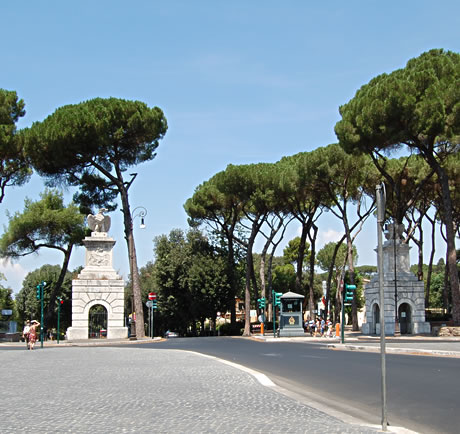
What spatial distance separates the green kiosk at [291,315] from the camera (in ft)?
142

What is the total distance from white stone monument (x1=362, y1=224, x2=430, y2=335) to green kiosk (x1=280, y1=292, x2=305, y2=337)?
4.84 m

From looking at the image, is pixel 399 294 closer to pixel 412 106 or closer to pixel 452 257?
pixel 452 257

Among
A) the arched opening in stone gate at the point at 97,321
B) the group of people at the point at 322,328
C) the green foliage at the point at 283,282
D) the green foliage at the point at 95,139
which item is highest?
the green foliage at the point at 95,139

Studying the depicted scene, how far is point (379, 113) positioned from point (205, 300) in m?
24.4

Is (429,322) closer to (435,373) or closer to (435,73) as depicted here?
(435,73)

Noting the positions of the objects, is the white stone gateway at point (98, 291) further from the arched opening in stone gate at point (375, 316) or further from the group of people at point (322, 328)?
the arched opening in stone gate at point (375, 316)

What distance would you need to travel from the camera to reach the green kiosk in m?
43.2

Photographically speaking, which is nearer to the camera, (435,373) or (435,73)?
(435,373)

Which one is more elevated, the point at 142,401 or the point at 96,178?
the point at 96,178

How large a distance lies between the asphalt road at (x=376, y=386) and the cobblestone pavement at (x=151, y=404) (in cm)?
102

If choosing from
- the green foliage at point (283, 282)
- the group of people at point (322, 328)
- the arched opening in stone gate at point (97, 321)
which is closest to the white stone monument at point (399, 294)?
the group of people at point (322, 328)

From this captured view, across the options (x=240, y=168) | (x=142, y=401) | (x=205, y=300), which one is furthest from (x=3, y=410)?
(x=205, y=300)

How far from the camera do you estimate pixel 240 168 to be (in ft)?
165

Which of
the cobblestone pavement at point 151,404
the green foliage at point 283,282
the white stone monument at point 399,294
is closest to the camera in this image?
the cobblestone pavement at point 151,404
